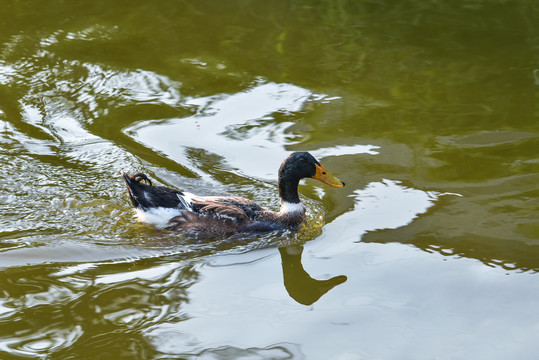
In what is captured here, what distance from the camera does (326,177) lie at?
304 inches

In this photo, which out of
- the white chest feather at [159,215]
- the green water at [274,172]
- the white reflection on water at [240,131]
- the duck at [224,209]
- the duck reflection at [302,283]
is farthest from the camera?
the white reflection on water at [240,131]

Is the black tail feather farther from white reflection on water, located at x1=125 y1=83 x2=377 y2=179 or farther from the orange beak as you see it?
the orange beak

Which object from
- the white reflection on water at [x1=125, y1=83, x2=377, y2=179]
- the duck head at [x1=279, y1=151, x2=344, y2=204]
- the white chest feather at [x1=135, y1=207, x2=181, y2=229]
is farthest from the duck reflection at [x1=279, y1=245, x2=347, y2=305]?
the white reflection on water at [x1=125, y1=83, x2=377, y2=179]

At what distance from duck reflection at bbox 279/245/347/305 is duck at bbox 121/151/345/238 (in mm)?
674

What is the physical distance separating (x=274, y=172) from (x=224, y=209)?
4.34ft

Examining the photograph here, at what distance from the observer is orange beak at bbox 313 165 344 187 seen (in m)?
7.70

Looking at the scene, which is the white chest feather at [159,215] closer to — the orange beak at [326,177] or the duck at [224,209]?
the duck at [224,209]

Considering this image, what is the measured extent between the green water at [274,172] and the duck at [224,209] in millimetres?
152

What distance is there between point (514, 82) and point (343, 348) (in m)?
6.31

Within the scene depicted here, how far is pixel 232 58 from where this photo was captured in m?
11.4

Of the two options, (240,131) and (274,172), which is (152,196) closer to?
(274,172)

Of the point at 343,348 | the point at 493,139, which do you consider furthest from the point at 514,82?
the point at 343,348

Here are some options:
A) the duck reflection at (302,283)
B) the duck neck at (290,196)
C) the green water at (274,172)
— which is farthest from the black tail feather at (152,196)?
the duck reflection at (302,283)

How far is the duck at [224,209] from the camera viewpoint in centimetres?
741
